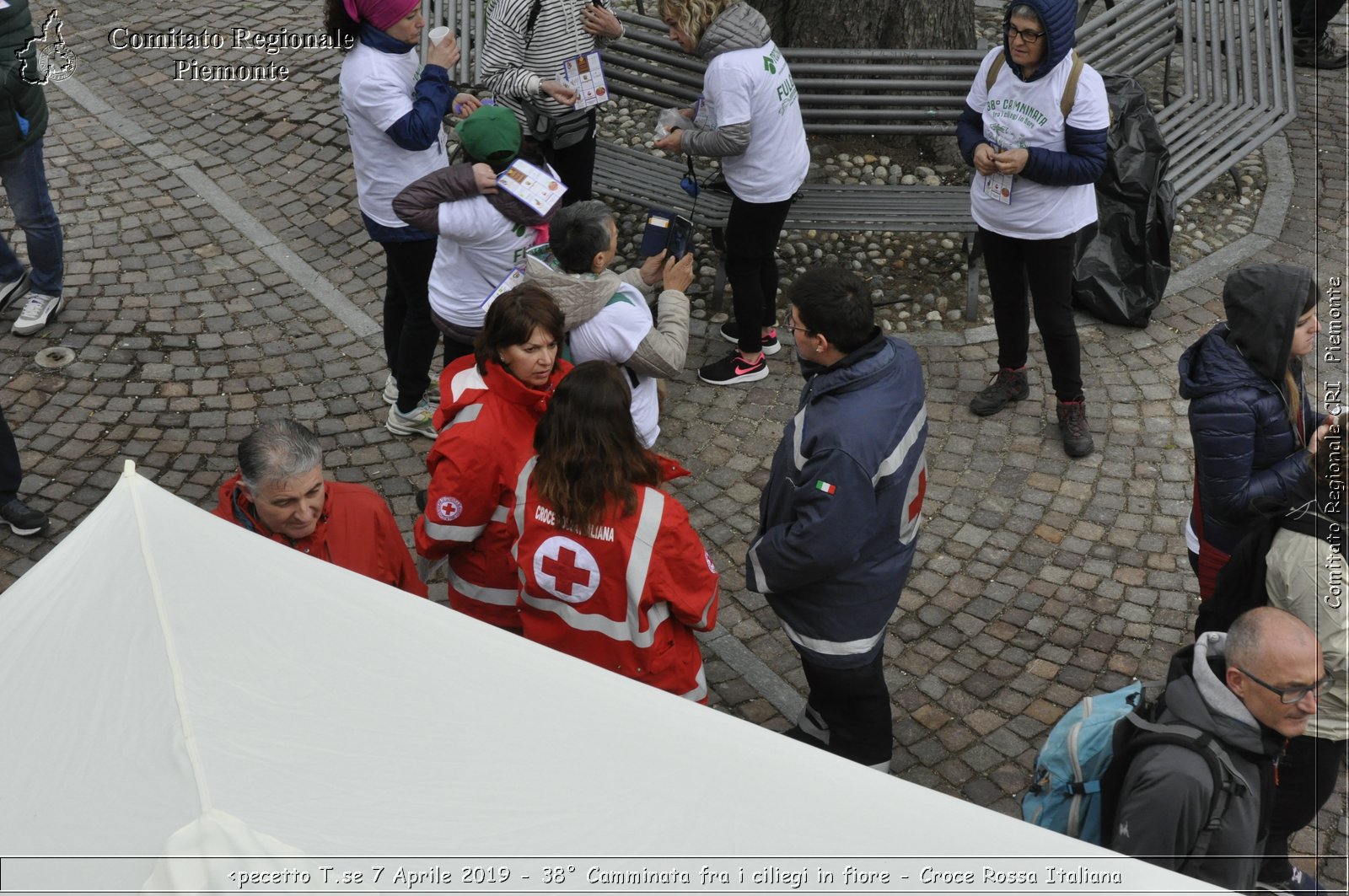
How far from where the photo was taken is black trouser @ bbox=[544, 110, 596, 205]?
6.61 metres

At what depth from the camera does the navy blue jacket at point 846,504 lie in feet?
11.9

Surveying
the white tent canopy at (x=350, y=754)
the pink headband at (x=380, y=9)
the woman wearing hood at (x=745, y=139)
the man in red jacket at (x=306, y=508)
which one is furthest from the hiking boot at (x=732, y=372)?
the white tent canopy at (x=350, y=754)

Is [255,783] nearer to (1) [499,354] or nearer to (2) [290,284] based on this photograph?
(1) [499,354]

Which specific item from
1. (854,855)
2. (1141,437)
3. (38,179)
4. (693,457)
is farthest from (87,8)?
(854,855)

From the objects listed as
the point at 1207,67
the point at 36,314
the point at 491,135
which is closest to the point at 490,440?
the point at 491,135

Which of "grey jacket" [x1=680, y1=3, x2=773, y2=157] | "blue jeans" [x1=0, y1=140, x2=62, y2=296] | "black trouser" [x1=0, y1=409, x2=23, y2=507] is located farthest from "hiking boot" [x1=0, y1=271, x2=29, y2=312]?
"grey jacket" [x1=680, y1=3, x2=773, y2=157]

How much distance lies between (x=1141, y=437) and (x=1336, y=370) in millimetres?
1116

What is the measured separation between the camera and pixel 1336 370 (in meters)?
6.25

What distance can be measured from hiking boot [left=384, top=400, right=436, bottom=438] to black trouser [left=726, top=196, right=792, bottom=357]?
1647mm

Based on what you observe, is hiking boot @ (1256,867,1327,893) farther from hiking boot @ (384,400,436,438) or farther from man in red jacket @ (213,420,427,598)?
hiking boot @ (384,400,436,438)

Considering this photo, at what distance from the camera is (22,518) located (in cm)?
543

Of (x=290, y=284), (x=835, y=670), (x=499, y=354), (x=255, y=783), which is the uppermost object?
(x=255, y=783)

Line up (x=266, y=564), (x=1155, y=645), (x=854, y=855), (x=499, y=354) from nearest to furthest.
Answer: (x=854, y=855) → (x=266, y=564) → (x=499, y=354) → (x=1155, y=645)

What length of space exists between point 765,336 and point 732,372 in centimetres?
35
